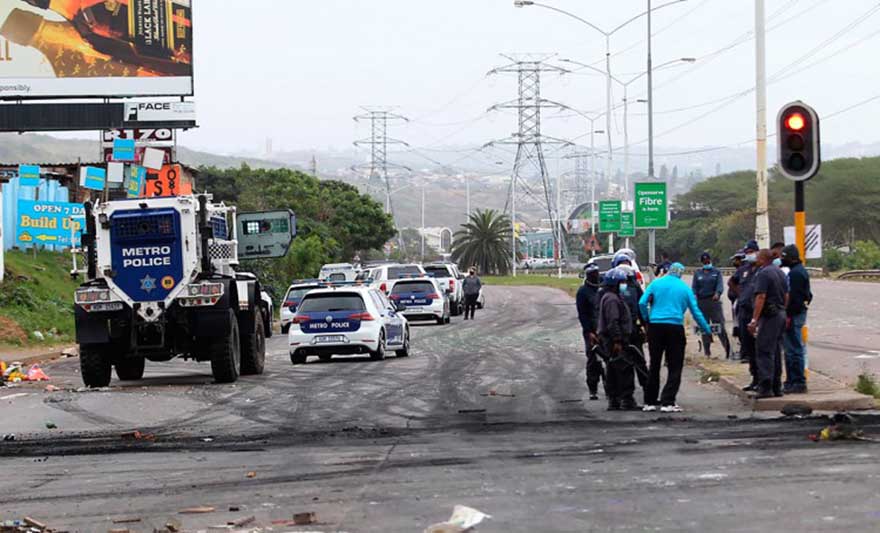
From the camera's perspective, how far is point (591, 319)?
1853 centimetres

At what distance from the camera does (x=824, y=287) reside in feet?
204

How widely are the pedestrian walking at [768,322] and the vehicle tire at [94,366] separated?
1107 cm

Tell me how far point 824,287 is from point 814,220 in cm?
4210

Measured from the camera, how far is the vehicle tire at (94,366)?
2233 cm

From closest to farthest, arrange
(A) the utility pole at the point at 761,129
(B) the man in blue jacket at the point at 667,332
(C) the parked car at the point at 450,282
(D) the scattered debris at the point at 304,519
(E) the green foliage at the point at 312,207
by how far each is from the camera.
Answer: (D) the scattered debris at the point at 304,519
(B) the man in blue jacket at the point at 667,332
(A) the utility pole at the point at 761,129
(C) the parked car at the point at 450,282
(E) the green foliage at the point at 312,207

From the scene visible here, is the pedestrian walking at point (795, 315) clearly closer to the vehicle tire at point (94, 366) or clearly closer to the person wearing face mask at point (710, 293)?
the person wearing face mask at point (710, 293)

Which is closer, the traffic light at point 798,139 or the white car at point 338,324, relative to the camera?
the traffic light at point 798,139

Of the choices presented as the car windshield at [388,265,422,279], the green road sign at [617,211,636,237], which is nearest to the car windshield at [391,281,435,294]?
the car windshield at [388,265,422,279]

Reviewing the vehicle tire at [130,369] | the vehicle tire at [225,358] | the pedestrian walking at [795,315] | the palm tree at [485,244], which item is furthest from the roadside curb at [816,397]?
the palm tree at [485,244]

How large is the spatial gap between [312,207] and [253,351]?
64277 millimetres

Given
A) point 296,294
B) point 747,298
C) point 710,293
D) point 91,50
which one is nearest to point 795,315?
point 747,298

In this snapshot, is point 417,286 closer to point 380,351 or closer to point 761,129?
point 380,351

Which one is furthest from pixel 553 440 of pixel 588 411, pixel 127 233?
pixel 127 233

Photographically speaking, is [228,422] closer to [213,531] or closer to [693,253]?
[213,531]
